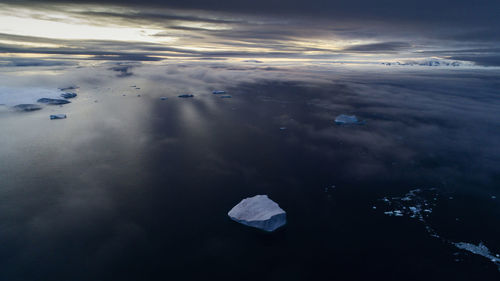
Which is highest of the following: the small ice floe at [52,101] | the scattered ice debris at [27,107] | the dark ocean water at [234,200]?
the small ice floe at [52,101]

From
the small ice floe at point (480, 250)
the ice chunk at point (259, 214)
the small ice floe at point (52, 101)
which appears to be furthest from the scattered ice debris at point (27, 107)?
the small ice floe at point (480, 250)

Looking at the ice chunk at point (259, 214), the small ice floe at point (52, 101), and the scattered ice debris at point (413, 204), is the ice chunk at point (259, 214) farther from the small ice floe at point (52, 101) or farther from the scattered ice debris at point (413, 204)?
the small ice floe at point (52, 101)

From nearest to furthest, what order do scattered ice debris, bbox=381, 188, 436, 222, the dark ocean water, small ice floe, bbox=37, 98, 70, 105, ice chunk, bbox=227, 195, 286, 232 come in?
the dark ocean water < ice chunk, bbox=227, 195, 286, 232 < scattered ice debris, bbox=381, 188, 436, 222 < small ice floe, bbox=37, 98, 70, 105

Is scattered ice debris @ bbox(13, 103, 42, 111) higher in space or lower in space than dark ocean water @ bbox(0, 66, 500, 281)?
higher

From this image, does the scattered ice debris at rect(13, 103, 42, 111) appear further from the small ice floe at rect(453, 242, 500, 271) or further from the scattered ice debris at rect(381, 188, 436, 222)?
the small ice floe at rect(453, 242, 500, 271)

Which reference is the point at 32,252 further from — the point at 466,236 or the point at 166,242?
the point at 466,236

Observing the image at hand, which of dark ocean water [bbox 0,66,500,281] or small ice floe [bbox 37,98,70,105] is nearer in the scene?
dark ocean water [bbox 0,66,500,281]

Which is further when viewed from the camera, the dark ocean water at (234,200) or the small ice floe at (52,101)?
the small ice floe at (52,101)

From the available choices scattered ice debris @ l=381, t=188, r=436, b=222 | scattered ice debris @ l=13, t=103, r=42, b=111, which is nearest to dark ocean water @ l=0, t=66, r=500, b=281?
scattered ice debris @ l=381, t=188, r=436, b=222
